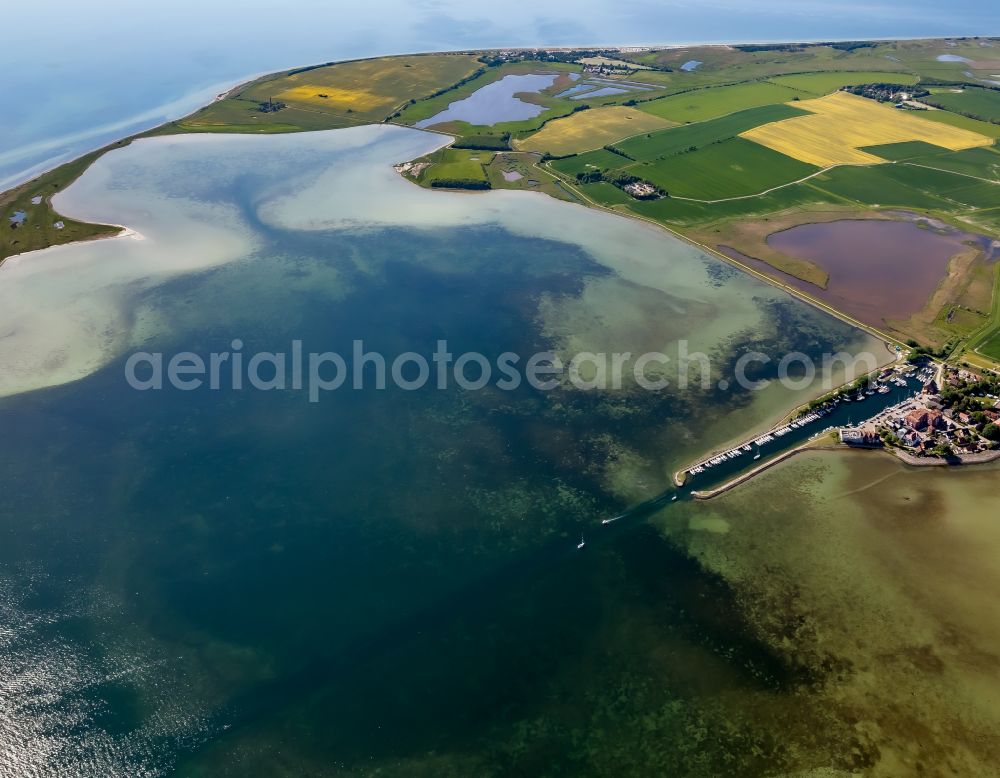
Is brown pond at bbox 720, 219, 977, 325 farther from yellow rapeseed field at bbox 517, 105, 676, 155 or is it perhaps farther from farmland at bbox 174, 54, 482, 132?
farmland at bbox 174, 54, 482, 132

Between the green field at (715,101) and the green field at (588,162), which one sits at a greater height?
the green field at (715,101)

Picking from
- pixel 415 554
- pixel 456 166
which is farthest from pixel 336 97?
pixel 415 554

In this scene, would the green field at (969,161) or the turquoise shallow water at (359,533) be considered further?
the green field at (969,161)

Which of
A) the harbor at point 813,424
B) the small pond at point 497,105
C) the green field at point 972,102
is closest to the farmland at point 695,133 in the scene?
the green field at point 972,102

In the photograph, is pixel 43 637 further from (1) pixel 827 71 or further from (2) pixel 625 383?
(1) pixel 827 71

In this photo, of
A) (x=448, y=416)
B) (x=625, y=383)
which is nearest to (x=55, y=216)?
(x=448, y=416)

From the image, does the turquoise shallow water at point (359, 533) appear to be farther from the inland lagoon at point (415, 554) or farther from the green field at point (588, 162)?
the green field at point (588, 162)
